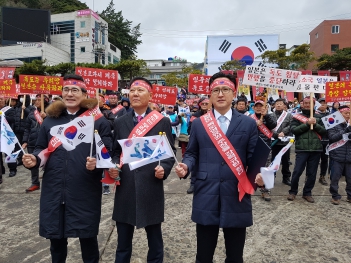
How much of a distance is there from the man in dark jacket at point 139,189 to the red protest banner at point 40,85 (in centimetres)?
423

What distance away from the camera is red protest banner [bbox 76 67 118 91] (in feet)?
22.1

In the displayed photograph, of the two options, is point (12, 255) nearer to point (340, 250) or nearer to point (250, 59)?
point (340, 250)

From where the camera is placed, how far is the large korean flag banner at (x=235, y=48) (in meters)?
35.4

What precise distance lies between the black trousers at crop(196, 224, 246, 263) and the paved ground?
92 centimetres

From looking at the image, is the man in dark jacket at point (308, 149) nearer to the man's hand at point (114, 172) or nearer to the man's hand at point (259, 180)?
the man's hand at point (259, 180)

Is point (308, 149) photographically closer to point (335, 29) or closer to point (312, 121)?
point (312, 121)

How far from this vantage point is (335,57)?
28.6 m

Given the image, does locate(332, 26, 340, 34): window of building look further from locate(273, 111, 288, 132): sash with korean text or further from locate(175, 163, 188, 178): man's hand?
locate(175, 163, 188, 178): man's hand

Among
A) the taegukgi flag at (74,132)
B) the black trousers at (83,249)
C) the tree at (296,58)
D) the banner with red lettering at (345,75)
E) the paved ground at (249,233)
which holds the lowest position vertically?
the paved ground at (249,233)

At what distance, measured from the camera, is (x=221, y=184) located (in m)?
2.36

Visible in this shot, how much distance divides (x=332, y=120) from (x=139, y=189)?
429cm

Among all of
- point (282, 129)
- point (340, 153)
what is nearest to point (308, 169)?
point (340, 153)

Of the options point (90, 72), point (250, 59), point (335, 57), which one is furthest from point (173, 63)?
point (90, 72)

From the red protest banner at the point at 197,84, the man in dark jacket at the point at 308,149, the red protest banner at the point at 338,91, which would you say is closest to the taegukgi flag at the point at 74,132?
the man in dark jacket at the point at 308,149
